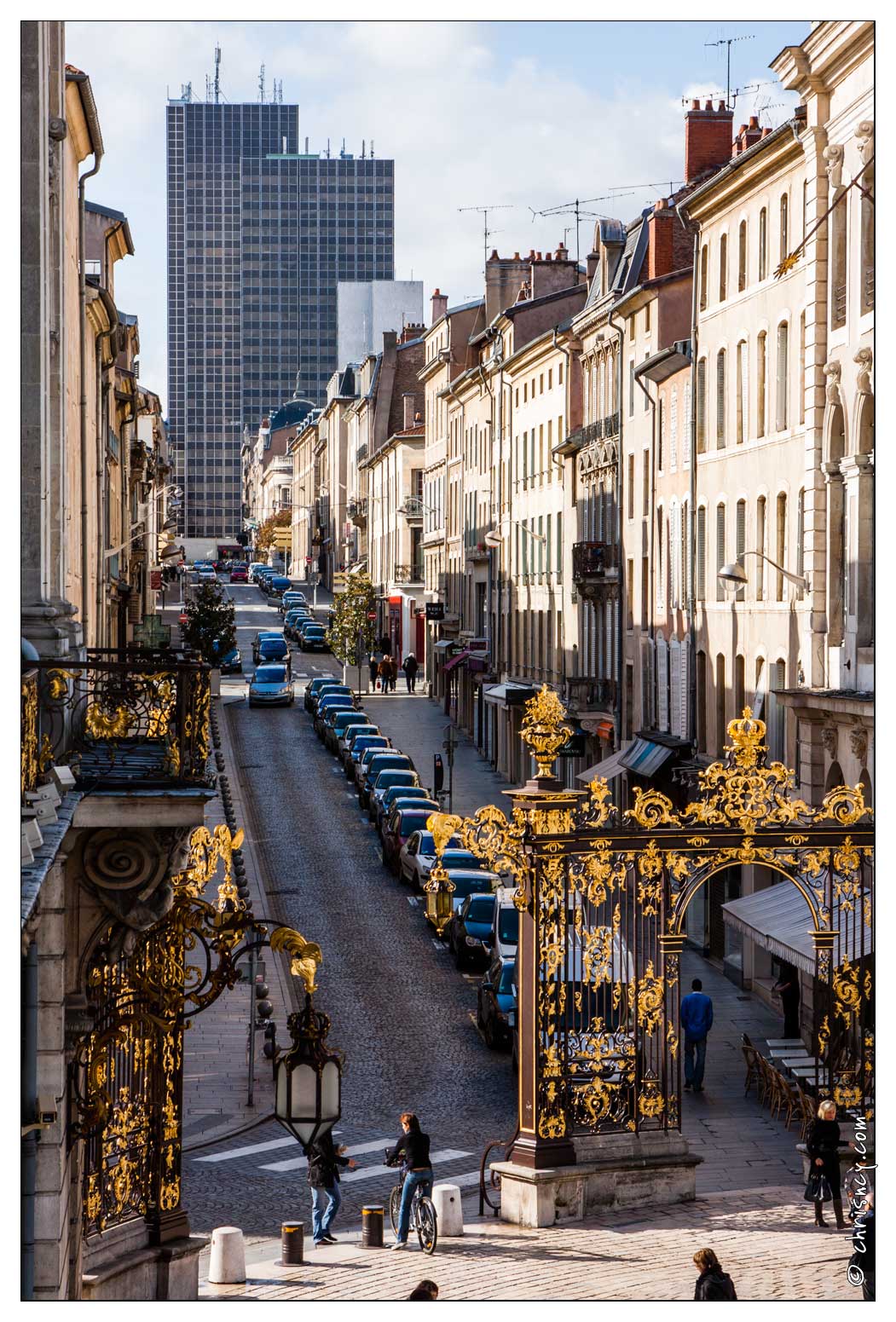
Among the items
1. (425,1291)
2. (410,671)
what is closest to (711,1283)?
(425,1291)

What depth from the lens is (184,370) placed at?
148250 millimetres

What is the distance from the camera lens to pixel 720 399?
39438 millimetres

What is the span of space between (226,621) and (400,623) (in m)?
12.4

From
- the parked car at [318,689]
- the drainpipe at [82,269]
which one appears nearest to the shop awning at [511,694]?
the parked car at [318,689]

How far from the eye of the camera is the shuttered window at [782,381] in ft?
112

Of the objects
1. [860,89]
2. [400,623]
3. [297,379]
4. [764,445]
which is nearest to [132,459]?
[400,623]

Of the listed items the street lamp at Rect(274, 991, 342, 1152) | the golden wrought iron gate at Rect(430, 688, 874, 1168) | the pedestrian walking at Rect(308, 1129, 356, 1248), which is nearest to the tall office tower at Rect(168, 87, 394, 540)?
the golden wrought iron gate at Rect(430, 688, 874, 1168)

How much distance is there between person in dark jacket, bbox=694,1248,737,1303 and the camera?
14.6 metres

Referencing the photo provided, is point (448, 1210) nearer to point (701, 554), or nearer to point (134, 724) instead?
point (134, 724)

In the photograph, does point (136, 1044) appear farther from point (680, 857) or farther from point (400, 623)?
point (400, 623)

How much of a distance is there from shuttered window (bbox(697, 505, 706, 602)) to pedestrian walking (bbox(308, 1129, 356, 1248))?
22749 mm

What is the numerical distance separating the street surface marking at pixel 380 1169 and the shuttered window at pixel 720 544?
17.3 metres

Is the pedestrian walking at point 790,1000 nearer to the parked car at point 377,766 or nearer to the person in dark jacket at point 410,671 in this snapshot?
the parked car at point 377,766

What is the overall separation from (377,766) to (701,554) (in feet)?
47.7
